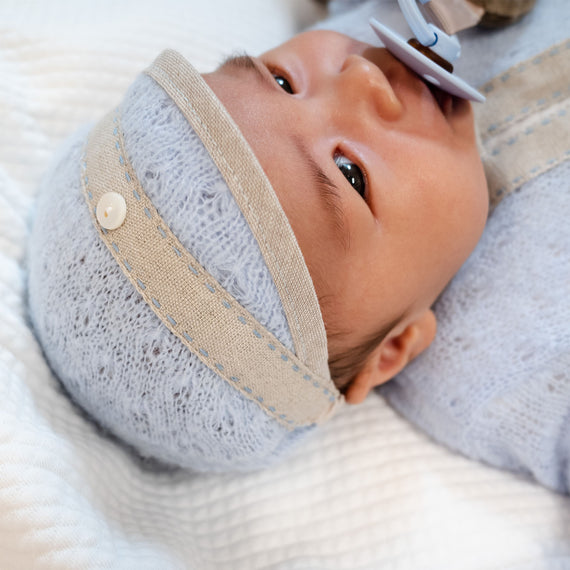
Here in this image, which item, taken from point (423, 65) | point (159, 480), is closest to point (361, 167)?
point (423, 65)

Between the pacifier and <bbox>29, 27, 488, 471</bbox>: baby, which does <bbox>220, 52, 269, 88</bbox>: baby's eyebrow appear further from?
the pacifier

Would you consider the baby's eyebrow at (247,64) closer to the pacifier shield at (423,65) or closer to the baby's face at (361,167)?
the baby's face at (361,167)

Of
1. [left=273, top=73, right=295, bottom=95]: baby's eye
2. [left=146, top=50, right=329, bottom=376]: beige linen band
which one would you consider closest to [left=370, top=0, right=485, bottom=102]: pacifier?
[left=273, top=73, right=295, bottom=95]: baby's eye

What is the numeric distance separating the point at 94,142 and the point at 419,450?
0.73 meters

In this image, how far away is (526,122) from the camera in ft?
2.94

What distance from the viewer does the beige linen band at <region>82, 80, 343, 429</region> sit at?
0.64m

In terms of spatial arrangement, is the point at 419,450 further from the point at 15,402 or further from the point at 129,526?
the point at 15,402

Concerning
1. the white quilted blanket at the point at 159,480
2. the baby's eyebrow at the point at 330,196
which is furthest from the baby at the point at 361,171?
the white quilted blanket at the point at 159,480

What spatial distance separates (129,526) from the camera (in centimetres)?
80

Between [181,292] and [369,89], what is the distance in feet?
1.18

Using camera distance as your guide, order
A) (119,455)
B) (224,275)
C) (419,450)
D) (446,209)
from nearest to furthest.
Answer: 1. (224,275)
2. (446,209)
3. (119,455)
4. (419,450)

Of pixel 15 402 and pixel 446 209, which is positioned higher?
pixel 15 402

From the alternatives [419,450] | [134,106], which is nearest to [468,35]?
[134,106]

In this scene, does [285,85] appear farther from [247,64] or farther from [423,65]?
[423,65]
